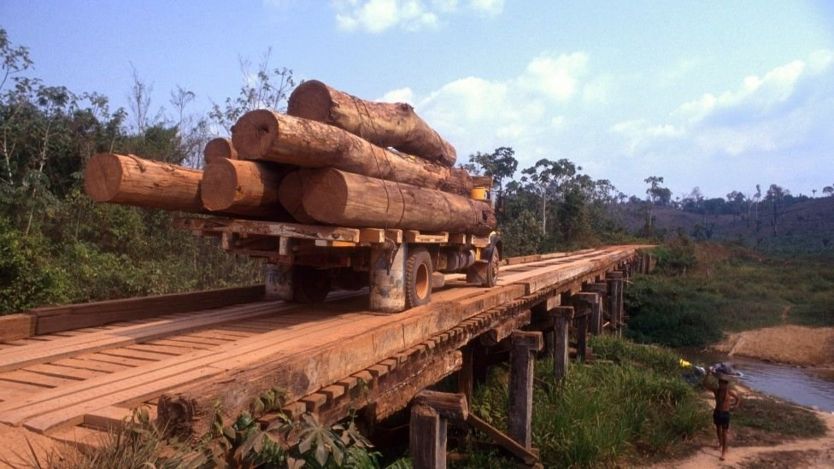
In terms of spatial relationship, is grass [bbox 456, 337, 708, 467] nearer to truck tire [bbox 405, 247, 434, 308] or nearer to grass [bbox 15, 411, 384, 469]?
truck tire [bbox 405, 247, 434, 308]

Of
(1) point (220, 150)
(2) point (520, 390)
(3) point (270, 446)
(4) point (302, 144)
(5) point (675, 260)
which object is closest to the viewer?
(3) point (270, 446)

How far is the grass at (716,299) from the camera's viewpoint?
85.7 ft

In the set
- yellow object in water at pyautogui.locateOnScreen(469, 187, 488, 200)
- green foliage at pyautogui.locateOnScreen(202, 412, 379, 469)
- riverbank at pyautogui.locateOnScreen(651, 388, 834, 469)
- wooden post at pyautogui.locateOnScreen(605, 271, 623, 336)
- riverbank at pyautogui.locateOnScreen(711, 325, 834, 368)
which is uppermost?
yellow object in water at pyautogui.locateOnScreen(469, 187, 488, 200)

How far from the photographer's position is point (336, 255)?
6.34m

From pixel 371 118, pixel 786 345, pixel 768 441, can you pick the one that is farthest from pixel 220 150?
pixel 786 345

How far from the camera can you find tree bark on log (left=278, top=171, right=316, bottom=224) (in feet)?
18.4

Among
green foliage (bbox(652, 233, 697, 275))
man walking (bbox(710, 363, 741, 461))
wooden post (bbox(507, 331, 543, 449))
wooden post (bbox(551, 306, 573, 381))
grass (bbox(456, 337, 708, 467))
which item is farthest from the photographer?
green foliage (bbox(652, 233, 697, 275))

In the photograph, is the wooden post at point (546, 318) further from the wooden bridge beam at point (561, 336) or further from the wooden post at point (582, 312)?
the wooden post at point (582, 312)

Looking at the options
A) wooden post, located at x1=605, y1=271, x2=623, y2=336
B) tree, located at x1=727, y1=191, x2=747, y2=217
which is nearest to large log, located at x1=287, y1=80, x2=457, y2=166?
wooden post, located at x1=605, y1=271, x2=623, y2=336

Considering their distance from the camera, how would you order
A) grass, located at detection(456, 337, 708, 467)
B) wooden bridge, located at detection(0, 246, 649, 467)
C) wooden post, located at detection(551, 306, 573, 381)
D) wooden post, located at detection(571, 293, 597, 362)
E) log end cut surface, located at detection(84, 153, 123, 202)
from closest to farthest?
wooden bridge, located at detection(0, 246, 649, 467)
log end cut surface, located at detection(84, 153, 123, 202)
grass, located at detection(456, 337, 708, 467)
wooden post, located at detection(551, 306, 573, 381)
wooden post, located at detection(571, 293, 597, 362)

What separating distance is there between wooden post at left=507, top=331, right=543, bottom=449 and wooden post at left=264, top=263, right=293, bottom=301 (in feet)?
10.4

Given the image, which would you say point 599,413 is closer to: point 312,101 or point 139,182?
point 312,101

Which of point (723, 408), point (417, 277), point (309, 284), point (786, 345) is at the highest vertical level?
point (417, 277)

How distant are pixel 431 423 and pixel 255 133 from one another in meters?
2.80
